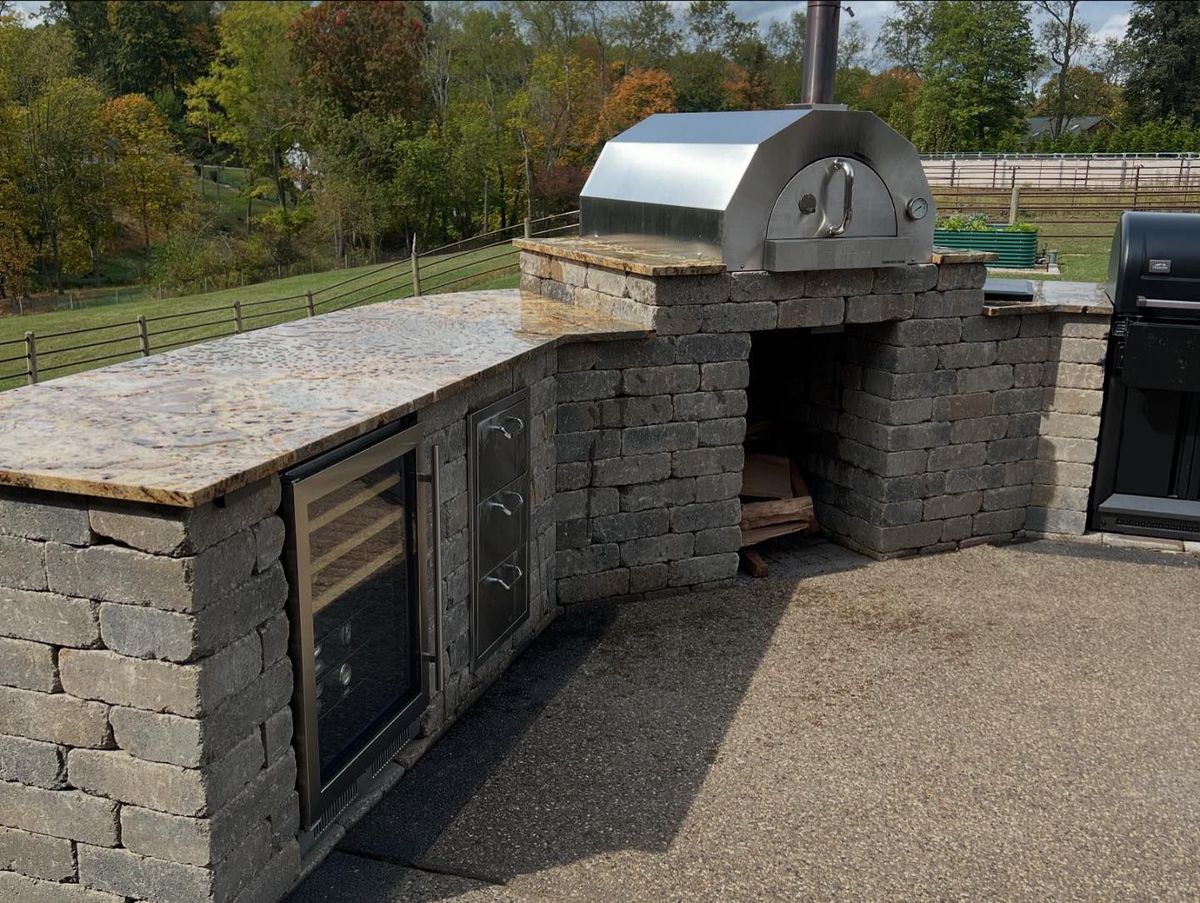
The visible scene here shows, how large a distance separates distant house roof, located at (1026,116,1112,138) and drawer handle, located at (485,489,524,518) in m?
51.6

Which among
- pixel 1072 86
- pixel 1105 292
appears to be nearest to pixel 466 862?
pixel 1105 292

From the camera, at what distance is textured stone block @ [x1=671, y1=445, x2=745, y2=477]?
665 cm

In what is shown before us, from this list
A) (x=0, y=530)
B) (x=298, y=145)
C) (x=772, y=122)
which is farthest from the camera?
(x=298, y=145)

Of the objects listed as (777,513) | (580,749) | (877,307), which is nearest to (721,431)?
(777,513)

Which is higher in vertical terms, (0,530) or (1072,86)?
(1072,86)

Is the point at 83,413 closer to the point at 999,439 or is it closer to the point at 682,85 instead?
the point at 999,439

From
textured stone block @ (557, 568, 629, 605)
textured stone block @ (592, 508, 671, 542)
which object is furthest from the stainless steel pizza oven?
textured stone block @ (557, 568, 629, 605)

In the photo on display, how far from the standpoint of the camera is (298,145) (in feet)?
142

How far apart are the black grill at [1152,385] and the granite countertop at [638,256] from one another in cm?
113

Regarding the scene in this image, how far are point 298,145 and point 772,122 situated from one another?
1593 inches

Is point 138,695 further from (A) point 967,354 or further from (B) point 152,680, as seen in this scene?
(A) point 967,354

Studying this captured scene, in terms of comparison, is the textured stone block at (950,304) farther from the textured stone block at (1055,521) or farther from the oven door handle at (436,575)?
the oven door handle at (436,575)

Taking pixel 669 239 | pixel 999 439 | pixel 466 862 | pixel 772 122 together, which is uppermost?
pixel 772 122

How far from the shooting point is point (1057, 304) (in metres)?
7.49
